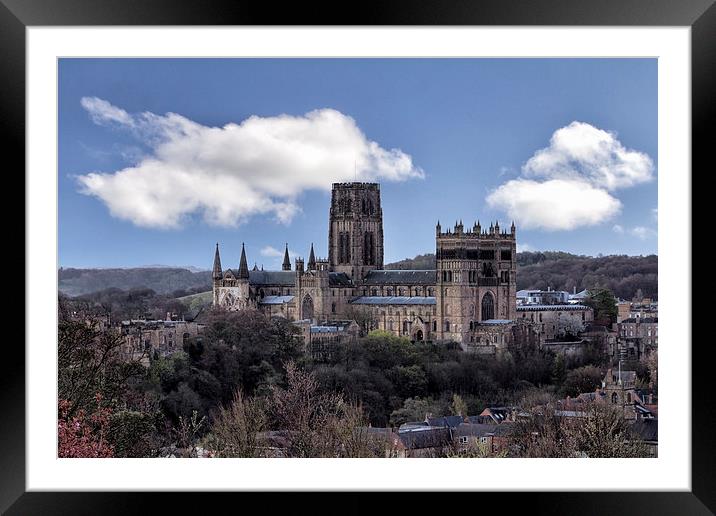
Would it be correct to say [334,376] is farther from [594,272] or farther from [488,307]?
[488,307]

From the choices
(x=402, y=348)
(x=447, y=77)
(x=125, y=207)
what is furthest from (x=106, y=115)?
(x=402, y=348)

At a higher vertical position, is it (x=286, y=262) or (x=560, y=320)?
(x=286, y=262)

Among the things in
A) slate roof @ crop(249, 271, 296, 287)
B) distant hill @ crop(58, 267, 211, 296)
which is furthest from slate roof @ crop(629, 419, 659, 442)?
slate roof @ crop(249, 271, 296, 287)

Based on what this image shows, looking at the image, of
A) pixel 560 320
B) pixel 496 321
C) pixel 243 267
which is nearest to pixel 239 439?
pixel 560 320

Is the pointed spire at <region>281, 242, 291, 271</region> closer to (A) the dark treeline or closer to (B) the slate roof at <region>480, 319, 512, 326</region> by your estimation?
(A) the dark treeline

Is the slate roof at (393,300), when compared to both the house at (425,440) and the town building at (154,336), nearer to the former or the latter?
the town building at (154,336)
